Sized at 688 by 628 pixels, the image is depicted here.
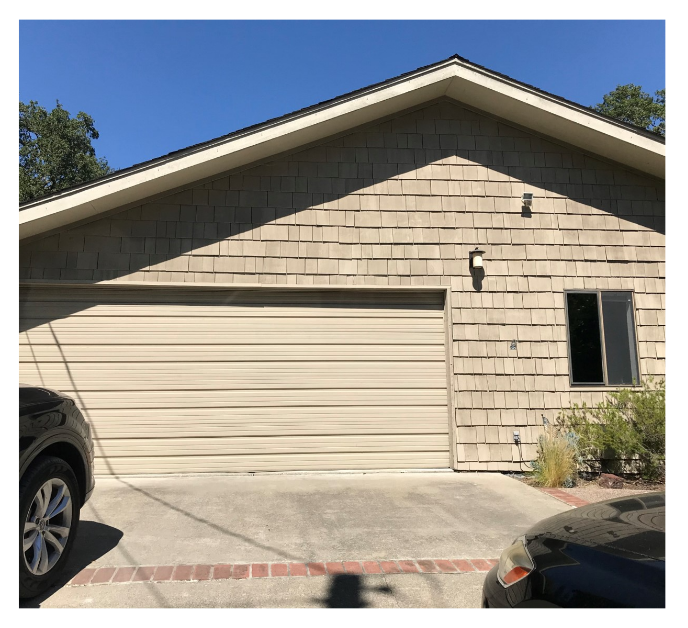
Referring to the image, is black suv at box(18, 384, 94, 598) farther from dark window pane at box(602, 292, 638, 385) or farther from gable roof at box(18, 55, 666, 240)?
dark window pane at box(602, 292, 638, 385)

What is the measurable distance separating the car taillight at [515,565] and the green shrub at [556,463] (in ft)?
13.2

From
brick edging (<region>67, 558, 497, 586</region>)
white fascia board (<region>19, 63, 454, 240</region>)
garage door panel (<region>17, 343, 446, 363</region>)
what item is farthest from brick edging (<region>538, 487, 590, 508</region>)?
white fascia board (<region>19, 63, 454, 240</region>)

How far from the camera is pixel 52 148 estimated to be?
29.0 m

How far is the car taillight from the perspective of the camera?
2.44 meters

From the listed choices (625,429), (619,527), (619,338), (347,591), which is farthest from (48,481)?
(619,338)

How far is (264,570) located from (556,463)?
437 cm

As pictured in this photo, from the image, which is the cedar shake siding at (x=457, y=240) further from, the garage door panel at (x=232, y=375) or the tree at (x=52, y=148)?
the tree at (x=52, y=148)

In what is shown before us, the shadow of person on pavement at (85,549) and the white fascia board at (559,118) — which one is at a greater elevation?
the white fascia board at (559,118)

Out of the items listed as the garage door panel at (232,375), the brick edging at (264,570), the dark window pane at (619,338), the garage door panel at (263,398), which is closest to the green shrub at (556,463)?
the dark window pane at (619,338)

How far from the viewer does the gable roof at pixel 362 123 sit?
643 centimetres

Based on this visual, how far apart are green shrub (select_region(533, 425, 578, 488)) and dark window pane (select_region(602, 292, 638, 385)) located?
1.41m

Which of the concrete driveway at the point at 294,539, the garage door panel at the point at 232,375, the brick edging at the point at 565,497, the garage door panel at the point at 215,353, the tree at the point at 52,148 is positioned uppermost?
the tree at the point at 52,148
